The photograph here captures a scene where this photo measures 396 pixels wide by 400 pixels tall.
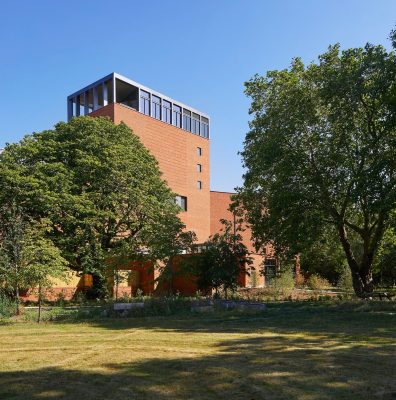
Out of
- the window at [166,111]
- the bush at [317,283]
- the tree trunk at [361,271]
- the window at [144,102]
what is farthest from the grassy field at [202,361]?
the window at [166,111]

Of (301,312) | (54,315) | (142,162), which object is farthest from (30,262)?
(142,162)

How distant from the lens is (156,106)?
54688 mm

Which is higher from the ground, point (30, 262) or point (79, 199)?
point (79, 199)

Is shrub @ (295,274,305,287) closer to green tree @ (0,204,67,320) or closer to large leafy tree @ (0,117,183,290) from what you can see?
large leafy tree @ (0,117,183,290)

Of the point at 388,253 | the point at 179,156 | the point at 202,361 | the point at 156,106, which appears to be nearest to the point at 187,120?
the point at 179,156

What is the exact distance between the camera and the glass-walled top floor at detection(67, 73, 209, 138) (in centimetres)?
5128

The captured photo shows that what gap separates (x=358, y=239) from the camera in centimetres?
3722

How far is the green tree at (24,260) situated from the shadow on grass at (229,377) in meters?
10.3

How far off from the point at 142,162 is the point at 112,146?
297 cm

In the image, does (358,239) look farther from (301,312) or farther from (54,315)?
(54,315)

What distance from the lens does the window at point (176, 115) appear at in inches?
2253

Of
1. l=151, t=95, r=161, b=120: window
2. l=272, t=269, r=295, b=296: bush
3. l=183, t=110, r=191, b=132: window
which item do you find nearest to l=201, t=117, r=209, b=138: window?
l=183, t=110, r=191, b=132: window

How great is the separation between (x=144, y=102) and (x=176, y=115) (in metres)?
5.97

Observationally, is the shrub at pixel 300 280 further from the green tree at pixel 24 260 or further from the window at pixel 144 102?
the green tree at pixel 24 260
